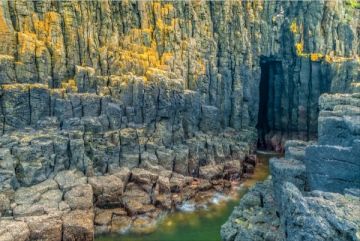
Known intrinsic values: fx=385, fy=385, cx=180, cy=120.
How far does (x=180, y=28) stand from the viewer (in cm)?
4759

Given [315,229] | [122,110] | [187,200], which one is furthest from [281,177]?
[122,110]

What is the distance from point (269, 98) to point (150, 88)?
2426 centimetres

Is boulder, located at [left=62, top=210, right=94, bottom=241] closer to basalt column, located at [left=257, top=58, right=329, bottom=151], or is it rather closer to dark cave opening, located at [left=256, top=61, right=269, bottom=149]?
basalt column, located at [left=257, top=58, right=329, bottom=151]

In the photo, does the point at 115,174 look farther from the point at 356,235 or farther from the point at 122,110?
the point at 356,235

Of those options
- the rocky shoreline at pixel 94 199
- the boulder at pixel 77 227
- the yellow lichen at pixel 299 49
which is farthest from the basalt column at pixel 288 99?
the boulder at pixel 77 227

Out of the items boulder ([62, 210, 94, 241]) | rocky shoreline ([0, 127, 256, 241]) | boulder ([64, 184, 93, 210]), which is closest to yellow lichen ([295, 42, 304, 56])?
rocky shoreline ([0, 127, 256, 241])

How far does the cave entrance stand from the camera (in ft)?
188

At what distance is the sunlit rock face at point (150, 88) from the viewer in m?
35.2

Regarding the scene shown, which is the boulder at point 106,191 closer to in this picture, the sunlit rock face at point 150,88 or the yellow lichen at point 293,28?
the sunlit rock face at point 150,88

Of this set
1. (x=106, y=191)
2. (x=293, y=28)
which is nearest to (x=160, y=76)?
(x=106, y=191)

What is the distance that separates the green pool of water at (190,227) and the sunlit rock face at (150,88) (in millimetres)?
1808

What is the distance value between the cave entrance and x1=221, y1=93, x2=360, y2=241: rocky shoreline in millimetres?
26927

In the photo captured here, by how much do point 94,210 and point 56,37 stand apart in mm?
18317

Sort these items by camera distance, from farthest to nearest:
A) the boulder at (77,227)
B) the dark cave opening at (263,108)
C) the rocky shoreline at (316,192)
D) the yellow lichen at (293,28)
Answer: the dark cave opening at (263,108)
the yellow lichen at (293,28)
the boulder at (77,227)
the rocky shoreline at (316,192)
